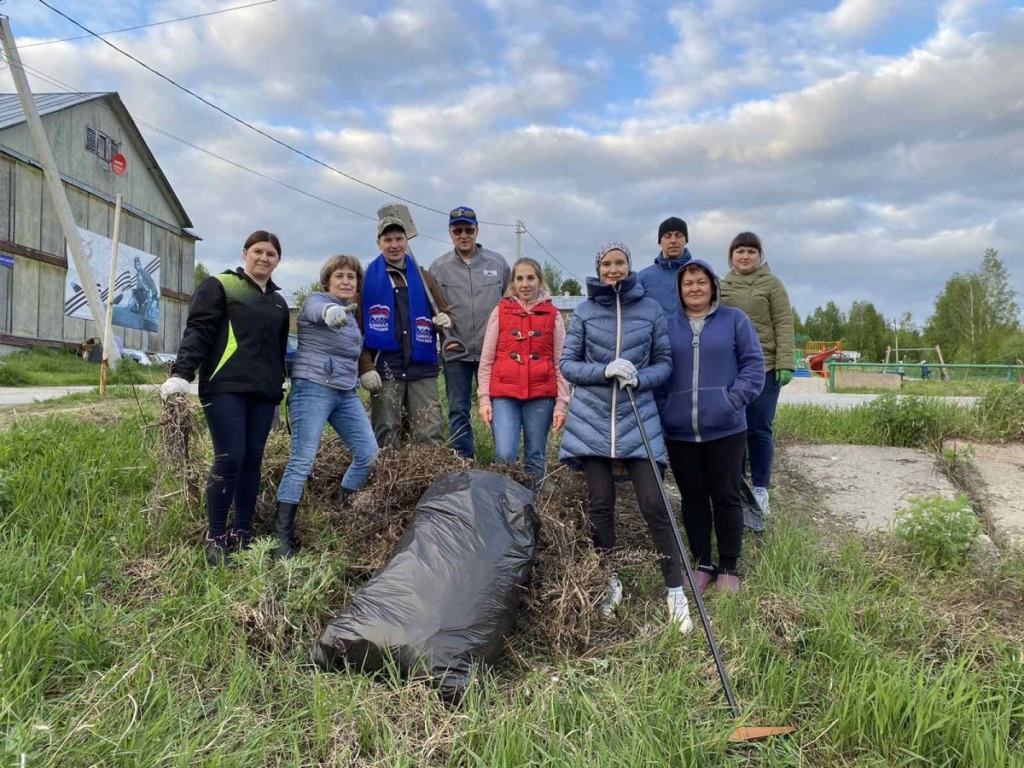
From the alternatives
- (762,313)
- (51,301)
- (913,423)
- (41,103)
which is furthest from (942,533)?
(41,103)

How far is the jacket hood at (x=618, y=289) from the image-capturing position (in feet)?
10.0

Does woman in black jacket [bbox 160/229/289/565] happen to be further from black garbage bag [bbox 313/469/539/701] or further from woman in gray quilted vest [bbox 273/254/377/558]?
black garbage bag [bbox 313/469/539/701]

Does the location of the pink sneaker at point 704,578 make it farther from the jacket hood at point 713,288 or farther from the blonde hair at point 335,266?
the blonde hair at point 335,266

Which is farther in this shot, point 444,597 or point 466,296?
point 466,296

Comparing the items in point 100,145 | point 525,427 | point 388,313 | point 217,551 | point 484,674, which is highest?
point 100,145

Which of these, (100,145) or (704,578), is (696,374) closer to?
(704,578)

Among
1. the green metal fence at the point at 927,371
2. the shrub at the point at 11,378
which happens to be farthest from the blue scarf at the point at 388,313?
the green metal fence at the point at 927,371

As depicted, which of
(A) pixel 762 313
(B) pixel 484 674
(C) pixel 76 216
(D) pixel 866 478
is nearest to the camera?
(B) pixel 484 674

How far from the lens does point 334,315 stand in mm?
3195

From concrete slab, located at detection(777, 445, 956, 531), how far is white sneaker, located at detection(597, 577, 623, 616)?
1924 mm

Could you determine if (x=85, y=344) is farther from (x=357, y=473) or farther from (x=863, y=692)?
(x=863, y=692)

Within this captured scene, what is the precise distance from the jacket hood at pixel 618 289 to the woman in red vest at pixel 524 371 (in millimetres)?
456

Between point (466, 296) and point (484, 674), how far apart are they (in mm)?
2414

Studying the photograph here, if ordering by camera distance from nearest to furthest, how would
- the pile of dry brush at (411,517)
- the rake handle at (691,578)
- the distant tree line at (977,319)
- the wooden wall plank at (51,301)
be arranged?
the rake handle at (691,578) → the pile of dry brush at (411,517) → the wooden wall plank at (51,301) → the distant tree line at (977,319)
